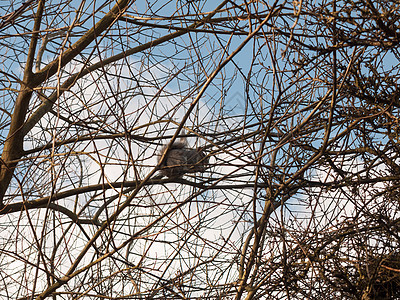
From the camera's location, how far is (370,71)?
294 centimetres

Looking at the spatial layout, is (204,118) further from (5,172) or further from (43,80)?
(5,172)

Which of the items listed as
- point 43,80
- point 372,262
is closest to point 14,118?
point 43,80

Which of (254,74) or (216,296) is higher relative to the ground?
(254,74)

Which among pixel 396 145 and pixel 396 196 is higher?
pixel 396 145

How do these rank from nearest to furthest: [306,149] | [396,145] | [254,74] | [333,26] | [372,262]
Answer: [333,26] < [372,262] < [396,145] < [306,149] < [254,74]

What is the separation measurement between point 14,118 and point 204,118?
172 cm

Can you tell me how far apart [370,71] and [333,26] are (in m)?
0.69

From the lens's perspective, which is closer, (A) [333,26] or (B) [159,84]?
(A) [333,26]

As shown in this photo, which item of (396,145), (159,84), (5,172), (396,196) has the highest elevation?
(159,84)

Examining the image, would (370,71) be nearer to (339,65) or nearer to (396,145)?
(339,65)

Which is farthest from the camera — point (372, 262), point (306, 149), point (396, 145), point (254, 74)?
point (254, 74)

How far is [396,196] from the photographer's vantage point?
3.18 meters

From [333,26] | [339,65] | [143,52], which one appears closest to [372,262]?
[339,65]

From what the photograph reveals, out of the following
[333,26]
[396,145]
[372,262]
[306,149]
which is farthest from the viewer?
[306,149]
